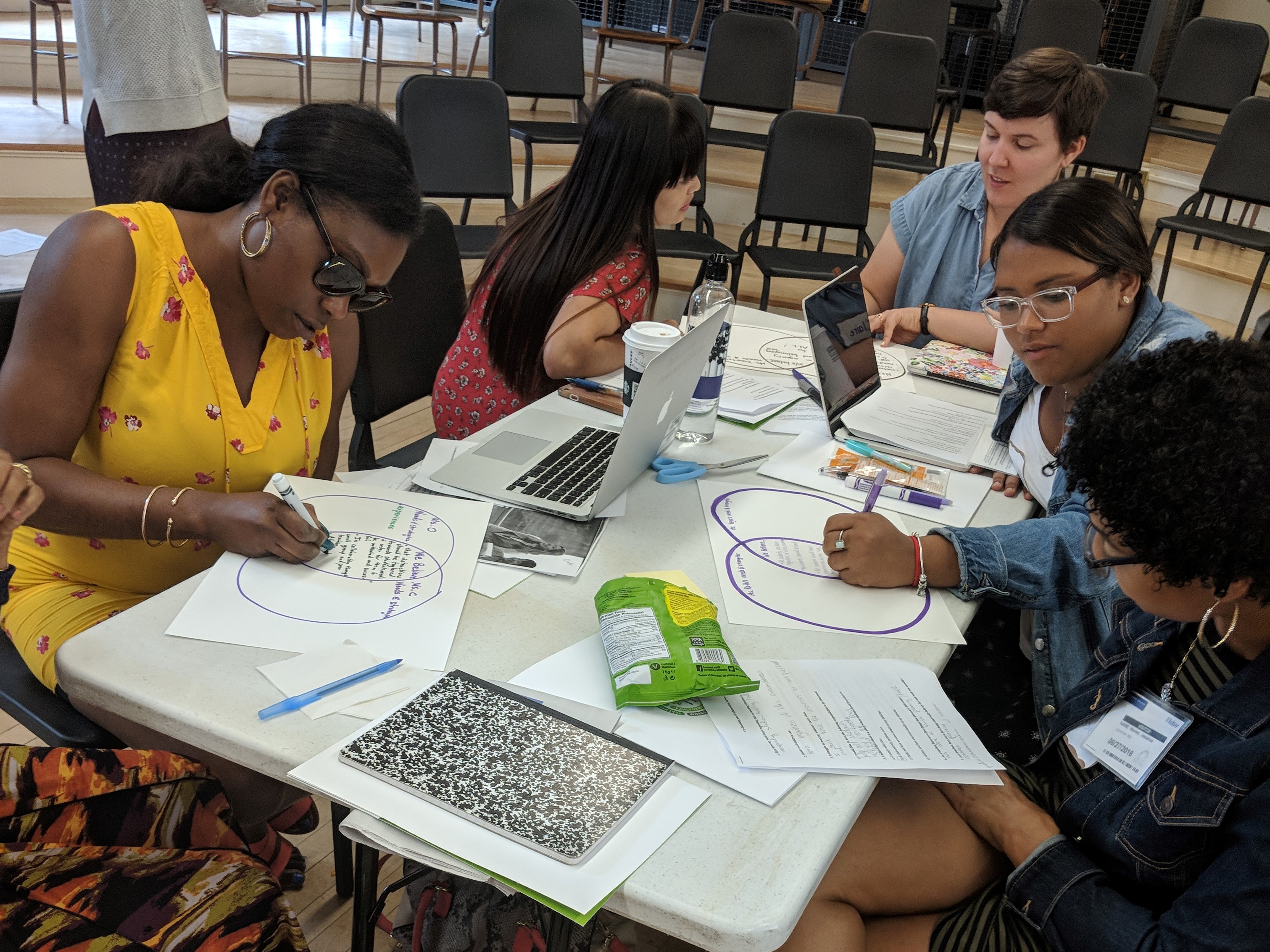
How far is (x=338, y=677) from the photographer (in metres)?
0.97

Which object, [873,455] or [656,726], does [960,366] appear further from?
[656,726]

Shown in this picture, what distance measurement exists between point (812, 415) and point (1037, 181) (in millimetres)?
1130

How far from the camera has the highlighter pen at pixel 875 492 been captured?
1.44 metres

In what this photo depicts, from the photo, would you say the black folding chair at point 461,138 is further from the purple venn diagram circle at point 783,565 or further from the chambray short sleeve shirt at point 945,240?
the purple venn diagram circle at point 783,565

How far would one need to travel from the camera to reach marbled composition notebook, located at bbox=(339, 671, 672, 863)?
82 cm

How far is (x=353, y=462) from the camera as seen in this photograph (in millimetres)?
2070

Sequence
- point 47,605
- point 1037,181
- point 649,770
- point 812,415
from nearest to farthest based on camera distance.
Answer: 1. point 649,770
2. point 47,605
3. point 812,415
4. point 1037,181

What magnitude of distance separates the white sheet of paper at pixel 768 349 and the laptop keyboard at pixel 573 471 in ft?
1.67

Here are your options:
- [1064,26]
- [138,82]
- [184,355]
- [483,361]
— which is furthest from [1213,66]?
[184,355]

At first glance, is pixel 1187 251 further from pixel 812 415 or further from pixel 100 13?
pixel 100 13

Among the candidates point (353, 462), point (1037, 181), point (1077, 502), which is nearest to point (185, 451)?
point (353, 462)

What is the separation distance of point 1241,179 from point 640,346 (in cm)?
434

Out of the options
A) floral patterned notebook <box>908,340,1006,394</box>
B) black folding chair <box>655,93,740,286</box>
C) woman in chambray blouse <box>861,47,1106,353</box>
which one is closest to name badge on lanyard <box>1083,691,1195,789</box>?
floral patterned notebook <box>908,340,1006,394</box>

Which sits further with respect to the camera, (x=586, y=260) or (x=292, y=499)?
(x=586, y=260)
